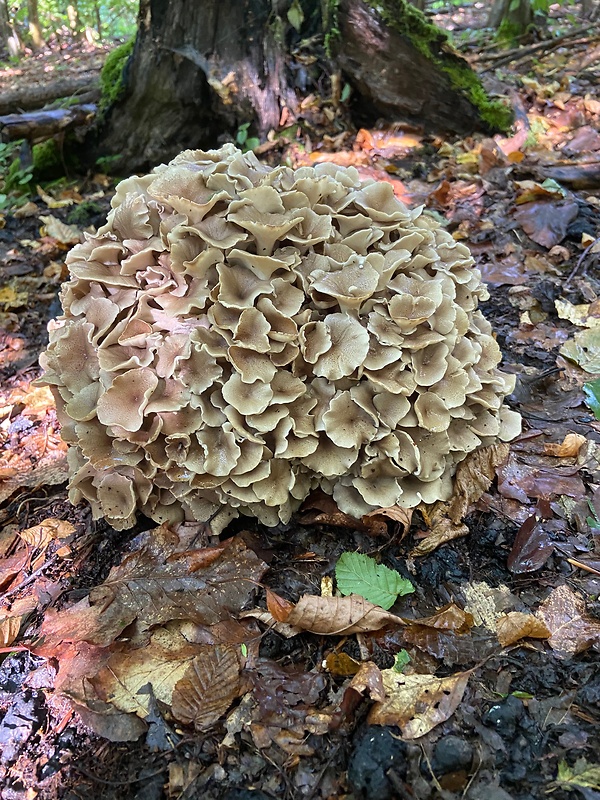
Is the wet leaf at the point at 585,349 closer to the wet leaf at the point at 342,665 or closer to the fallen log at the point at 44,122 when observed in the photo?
the wet leaf at the point at 342,665

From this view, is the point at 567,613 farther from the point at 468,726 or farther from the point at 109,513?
the point at 109,513

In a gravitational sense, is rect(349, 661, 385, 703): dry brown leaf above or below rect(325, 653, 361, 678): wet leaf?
above

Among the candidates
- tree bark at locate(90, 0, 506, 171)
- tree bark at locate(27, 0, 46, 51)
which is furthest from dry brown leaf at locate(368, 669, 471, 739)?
tree bark at locate(27, 0, 46, 51)

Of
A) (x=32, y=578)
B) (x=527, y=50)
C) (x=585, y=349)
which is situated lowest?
(x=32, y=578)

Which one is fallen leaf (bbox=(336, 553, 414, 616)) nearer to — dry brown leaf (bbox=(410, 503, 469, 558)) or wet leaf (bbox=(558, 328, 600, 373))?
dry brown leaf (bbox=(410, 503, 469, 558))

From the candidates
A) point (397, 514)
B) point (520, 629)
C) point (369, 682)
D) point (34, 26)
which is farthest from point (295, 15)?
point (34, 26)

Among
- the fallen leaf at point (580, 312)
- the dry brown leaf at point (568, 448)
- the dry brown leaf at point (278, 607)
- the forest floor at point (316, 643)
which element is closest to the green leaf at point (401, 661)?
the forest floor at point (316, 643)

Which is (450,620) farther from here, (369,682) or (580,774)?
Answer: (580,774)
